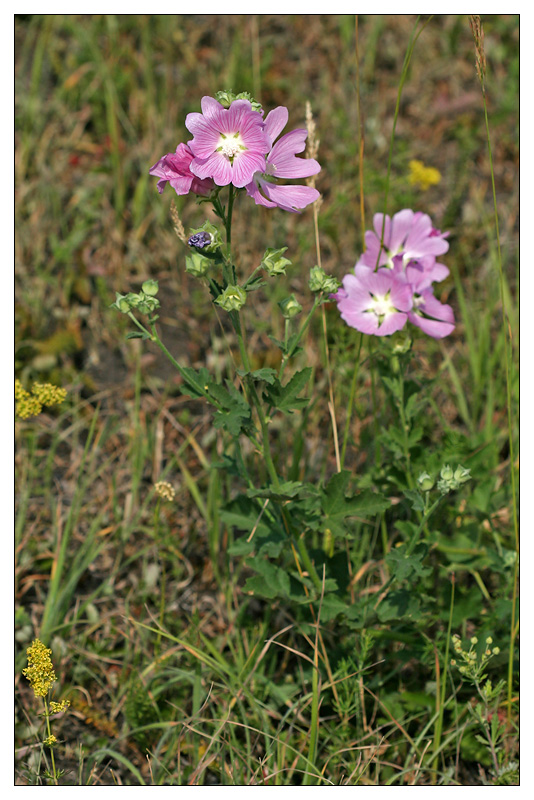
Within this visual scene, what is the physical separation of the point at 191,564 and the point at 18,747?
2.80 feet

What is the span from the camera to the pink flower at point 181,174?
1793 mm

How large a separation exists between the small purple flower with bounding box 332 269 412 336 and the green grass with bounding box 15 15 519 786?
0.42 feet

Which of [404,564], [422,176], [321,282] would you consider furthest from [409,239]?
[422,176]

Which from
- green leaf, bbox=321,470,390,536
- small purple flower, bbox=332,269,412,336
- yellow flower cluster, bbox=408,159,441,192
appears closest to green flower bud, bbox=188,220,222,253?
small purple flower, bbox=332,269,412,336

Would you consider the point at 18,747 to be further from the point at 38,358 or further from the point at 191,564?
the point at 38,358

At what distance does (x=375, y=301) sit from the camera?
90.7 inches

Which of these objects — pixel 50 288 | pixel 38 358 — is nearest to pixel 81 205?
pixel 50 288

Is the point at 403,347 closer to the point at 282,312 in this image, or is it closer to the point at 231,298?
the point at 282,312

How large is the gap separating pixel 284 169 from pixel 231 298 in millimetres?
393

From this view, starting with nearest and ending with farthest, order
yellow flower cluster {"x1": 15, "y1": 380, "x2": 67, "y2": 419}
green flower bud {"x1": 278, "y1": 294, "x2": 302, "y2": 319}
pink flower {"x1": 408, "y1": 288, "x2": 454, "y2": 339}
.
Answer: green flower bud {"x1": 278, "y1": 294, "x2": 302, "y2": 319} → pink flower {"x1": 408, "y1": 288, "x2": 454, "y2": 339} → yellow flower cluster {"x1": 15, "y1": 380, "x2": 67, "y2": 419}

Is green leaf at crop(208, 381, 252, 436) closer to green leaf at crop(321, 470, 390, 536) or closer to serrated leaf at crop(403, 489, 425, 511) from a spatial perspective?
green leaf at crop(321, 470, 390, 536)

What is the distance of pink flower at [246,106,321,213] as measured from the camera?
6.02 ft

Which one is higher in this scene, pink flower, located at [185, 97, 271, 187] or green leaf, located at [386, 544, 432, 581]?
pink flower, located at [185, 97, 271, 187]

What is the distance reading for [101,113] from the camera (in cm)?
424
